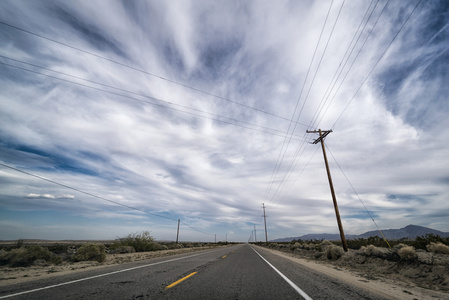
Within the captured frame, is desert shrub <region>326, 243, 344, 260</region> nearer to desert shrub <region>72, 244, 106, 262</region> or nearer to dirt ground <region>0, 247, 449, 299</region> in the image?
dirt ground <region>0, 247, 449, 299</region>

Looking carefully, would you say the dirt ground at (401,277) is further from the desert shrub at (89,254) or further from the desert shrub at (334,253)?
the desert shrub at (89,254)

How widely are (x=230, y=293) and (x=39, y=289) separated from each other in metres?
5.39

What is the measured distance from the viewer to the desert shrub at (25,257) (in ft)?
38.3

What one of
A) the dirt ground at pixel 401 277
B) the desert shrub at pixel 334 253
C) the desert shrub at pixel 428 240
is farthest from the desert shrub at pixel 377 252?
the desert shrub at pixel 334 253

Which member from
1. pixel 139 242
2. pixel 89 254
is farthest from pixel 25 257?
pixel 139 242

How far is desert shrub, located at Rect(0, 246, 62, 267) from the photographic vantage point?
11.7 metres

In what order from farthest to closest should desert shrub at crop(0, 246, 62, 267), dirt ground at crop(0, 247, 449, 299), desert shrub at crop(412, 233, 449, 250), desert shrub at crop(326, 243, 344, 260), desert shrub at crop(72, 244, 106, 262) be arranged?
1. desert shrub at crop(326, 243, 344, 260)
2. desert shrub at crop(72, 244, 106, 262)
3. desert shrub at crop(412, 233, 449, 250)
4. desert shrub at crop(0, 246, 62, 267)
5. dirt ground at crop(0, 247, 449, 299)

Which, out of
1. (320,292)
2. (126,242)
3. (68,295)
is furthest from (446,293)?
(126,242)

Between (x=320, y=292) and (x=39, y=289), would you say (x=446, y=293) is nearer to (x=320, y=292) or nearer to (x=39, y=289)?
(x=320, y=292)

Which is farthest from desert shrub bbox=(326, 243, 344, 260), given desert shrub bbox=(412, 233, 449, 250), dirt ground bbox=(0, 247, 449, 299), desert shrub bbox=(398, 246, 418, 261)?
desert shrub bbox=(398, 246, 418, 261)

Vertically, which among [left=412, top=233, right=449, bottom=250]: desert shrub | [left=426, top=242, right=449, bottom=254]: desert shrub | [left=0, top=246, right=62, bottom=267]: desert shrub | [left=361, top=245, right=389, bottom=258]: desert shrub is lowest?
[left=0, top=246, right=62, bottom=267]: desert shrub

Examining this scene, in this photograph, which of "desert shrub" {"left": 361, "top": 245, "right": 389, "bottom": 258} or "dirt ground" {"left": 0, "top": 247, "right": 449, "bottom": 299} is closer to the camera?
"dirt ground" {"left": 0, "top": 247, "right": 449, "bottom": 299}

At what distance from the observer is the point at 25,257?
12.2 meters

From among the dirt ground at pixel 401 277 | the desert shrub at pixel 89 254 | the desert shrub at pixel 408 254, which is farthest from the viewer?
the desert shrub at pixel 89 254
